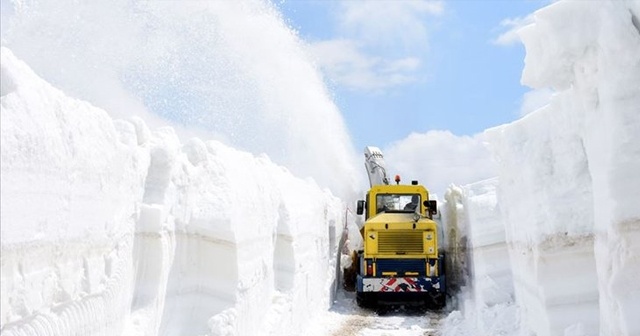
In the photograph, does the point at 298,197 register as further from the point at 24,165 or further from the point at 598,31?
the point at 24,165

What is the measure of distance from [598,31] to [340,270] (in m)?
15.1

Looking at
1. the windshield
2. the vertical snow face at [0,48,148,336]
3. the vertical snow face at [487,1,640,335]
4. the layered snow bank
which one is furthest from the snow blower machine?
the vertical snow face at [0,48,148,336]

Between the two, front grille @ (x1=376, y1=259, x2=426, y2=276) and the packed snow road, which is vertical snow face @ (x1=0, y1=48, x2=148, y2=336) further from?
front grille @ (x1=376, y1=259, x2=426, y2=276)

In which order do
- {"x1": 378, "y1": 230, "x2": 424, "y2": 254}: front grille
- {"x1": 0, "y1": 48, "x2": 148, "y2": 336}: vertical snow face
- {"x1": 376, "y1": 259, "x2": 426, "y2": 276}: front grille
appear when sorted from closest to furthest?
1. {"x1": 0, "y1": 48, "x2": 148, "y2": 336}: vertical snow face
2. {"x1": 376, "y1": 259, "x2": 426, "y2": 276}: front grille
3. {"x1": 378, "y1": 230, "x2": 424, "y2": 254}: front grille

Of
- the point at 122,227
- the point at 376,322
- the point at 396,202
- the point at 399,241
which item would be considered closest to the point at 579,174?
the point at 122,227

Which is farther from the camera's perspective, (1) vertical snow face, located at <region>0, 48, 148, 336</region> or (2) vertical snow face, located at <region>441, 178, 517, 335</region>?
(2) vertical snow face, located at <region>441, 178, 517, 335</region>

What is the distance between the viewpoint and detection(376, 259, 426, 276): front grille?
15.4 m

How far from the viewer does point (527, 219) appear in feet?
26.5

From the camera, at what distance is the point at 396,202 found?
57.3 ft

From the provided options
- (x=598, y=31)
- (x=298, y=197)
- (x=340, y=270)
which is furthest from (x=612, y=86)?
(x=340, y=270)

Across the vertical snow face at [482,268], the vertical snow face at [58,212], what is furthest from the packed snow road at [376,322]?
the vertical snow face at [58,212]

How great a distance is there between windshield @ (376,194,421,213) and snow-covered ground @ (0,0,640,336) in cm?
715

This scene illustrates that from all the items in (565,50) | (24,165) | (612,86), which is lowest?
(24,165)

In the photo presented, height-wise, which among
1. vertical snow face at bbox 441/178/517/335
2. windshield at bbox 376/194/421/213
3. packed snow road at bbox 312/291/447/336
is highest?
windshield at bbox 376/194/421/213
